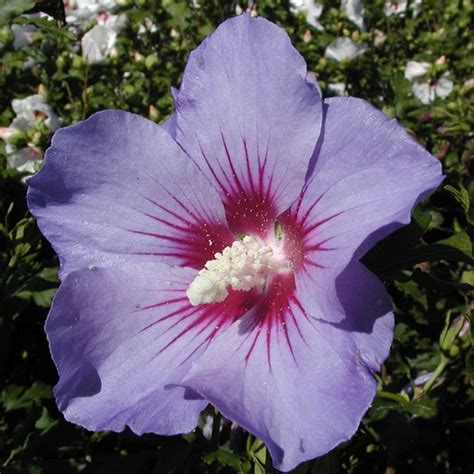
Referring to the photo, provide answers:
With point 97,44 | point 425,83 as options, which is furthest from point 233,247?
point 425,83

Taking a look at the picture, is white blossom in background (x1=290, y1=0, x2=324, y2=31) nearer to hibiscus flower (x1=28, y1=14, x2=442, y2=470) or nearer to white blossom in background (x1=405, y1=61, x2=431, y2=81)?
white blossom in background (x1=405, y1=61, x2=431, y2=81)

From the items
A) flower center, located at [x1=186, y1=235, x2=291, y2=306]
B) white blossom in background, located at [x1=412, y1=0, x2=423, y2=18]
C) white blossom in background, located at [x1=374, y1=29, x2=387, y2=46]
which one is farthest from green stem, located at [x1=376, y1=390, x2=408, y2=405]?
white blossom in background, located at [x1=412, y1=0, x2=423, y2=18]

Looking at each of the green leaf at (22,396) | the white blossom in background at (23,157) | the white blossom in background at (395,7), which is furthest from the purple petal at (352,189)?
the white blossom in background at (395,7)

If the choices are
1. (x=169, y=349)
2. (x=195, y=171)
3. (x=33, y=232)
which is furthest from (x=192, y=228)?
(x=33, y=232)

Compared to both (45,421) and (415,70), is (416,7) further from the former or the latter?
(45,421)

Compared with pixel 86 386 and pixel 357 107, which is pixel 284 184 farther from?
pixel 86 386

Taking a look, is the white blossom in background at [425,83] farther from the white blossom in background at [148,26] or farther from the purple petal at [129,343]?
the purple petal at [129,343]
